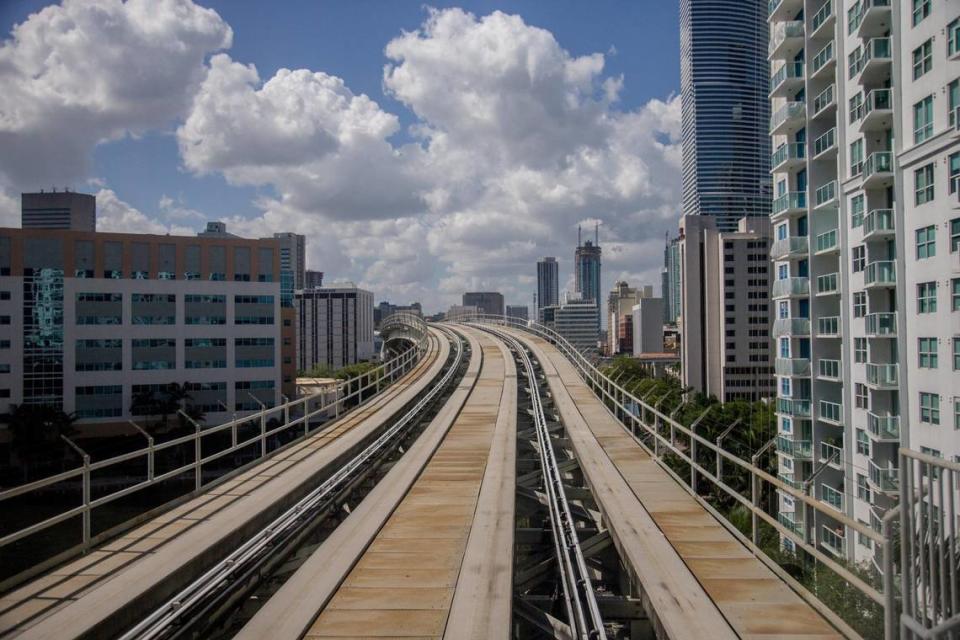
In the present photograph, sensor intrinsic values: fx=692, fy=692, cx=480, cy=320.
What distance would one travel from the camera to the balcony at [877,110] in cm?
2445

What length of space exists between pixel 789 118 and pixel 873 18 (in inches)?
311

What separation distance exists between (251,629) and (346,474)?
27.6 feet

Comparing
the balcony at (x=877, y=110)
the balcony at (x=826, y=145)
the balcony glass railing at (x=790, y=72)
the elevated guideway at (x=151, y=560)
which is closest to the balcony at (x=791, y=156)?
the balcony at (x=826, y=145)

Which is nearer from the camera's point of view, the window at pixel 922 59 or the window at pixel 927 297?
the window at pixel 922 59

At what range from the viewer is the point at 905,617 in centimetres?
453

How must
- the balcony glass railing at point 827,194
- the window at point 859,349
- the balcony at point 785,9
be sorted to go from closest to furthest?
1. the window at point 859,349
2. the balcony glass railing at point 827,194
3. the balcony at point 785,9

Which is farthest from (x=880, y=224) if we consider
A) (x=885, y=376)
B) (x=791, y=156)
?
(x=791, y=156)

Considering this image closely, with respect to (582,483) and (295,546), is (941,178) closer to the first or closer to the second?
(582,483)

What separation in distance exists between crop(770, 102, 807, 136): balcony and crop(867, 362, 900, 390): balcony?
1326 centimetres

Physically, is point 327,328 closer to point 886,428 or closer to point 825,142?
point 825,142

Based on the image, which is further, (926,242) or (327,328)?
(327,328)

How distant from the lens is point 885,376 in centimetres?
2541

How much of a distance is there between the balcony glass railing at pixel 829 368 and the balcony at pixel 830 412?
1.17 meters

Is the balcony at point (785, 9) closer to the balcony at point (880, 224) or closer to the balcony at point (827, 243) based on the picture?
the balcony at point (827, 243)
